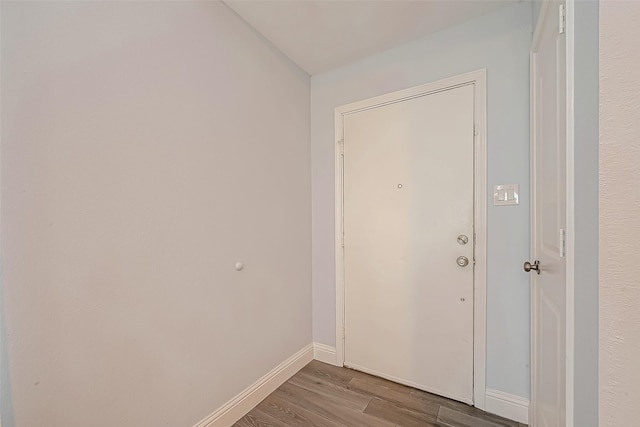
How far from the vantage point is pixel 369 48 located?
1.84 meters

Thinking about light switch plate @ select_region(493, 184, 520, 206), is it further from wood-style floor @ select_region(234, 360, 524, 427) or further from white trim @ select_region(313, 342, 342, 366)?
white trim @ select_region(313, 342, 342, 366)

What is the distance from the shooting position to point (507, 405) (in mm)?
1472

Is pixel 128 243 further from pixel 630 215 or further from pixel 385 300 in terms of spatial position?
pixel 385 300

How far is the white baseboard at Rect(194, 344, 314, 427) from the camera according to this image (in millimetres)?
1396

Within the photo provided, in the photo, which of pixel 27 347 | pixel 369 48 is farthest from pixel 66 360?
pixel 369 48

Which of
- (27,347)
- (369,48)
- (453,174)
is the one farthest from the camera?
(369,48)

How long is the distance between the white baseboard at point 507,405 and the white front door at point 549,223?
0.15 m

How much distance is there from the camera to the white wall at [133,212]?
2.68 ft

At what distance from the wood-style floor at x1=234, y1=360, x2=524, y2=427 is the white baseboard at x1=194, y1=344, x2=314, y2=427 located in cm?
4

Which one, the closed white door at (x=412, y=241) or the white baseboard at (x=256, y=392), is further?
the closed white door at (x=412, y=241)

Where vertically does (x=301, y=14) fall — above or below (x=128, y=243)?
above

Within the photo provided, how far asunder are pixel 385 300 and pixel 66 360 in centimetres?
174

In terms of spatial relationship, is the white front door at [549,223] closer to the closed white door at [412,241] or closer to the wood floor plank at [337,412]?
the closed white door at [412,241]

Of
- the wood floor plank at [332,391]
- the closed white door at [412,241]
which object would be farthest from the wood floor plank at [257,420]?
the closed white door at [412,241]
